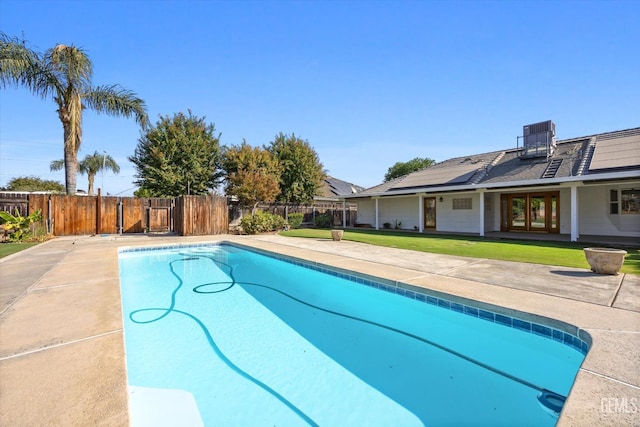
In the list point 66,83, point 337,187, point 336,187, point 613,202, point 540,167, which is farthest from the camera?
point 337,187

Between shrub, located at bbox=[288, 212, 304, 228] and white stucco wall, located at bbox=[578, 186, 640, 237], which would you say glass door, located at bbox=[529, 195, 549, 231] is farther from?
shrub, located at bbox=[288, 212, 304, 228]

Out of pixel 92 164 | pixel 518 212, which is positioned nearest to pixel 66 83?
pixel 92 164

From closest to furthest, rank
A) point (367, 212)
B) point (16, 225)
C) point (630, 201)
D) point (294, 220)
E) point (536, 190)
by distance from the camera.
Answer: point (630, 201)
point (16, 225)
point (536, 190)
point (294, 220)
point (367, 212)

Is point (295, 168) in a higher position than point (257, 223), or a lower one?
higher

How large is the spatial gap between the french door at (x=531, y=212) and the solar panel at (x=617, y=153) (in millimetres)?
2410

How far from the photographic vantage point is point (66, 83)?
14.6m

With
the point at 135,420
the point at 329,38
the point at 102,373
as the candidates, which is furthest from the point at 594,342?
the point at 329,38

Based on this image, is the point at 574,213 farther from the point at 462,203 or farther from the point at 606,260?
the point at 606,260

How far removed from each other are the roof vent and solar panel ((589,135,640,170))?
5.95 ft

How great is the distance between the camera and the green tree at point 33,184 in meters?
39.5

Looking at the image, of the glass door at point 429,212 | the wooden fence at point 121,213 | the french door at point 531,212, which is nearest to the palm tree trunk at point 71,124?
the wooden fence at point 121,213

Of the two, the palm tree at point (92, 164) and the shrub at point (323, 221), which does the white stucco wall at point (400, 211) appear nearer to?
the shrub at point (323, 221)

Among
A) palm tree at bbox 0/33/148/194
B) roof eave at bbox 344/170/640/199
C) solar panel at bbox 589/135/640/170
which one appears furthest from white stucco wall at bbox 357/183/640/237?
palm tree at bbox 0/33/148/194

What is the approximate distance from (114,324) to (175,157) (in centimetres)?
1856
